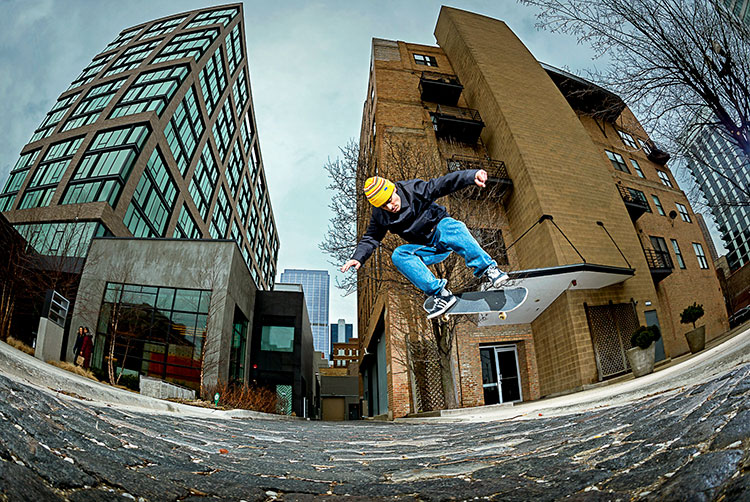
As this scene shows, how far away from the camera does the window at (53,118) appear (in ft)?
65.7

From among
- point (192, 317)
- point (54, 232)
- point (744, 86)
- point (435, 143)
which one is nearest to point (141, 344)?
point (192, 317)

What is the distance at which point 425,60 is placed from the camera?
21.3 metres

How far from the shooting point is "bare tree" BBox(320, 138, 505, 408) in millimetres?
10352

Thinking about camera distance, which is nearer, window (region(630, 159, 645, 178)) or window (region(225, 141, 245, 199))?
window (region(630, 159, 645, 178))

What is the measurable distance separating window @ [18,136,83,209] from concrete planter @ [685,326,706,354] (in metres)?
23.4

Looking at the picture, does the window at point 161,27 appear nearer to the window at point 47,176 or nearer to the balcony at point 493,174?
the window at point 47,176

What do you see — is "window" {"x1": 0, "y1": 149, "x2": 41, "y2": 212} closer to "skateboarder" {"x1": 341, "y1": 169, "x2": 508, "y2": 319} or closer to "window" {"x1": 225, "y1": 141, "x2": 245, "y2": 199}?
"skateboarder" {"x1": 341, "y1": 169, "x2": 508, "y2": 319}

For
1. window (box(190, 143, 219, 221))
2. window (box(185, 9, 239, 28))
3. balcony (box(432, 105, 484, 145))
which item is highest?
window (box(185, 9, 239, 28))

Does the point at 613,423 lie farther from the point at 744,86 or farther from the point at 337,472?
the point at 744,86

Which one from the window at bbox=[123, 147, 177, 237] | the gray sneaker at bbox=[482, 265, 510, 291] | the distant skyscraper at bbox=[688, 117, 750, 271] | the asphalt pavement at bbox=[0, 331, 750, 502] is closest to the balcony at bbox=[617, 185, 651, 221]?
the distant skyscraper at bbox=[688, 117, 750, 271]

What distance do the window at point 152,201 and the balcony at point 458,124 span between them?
18.0 m

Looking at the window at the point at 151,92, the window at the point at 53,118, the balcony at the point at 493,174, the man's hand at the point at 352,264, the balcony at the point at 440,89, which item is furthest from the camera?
the window at the point at 151,92

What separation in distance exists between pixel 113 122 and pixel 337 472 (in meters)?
28.4

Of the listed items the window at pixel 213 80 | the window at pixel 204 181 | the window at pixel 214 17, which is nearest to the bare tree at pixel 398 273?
the window at pixel 204 181
